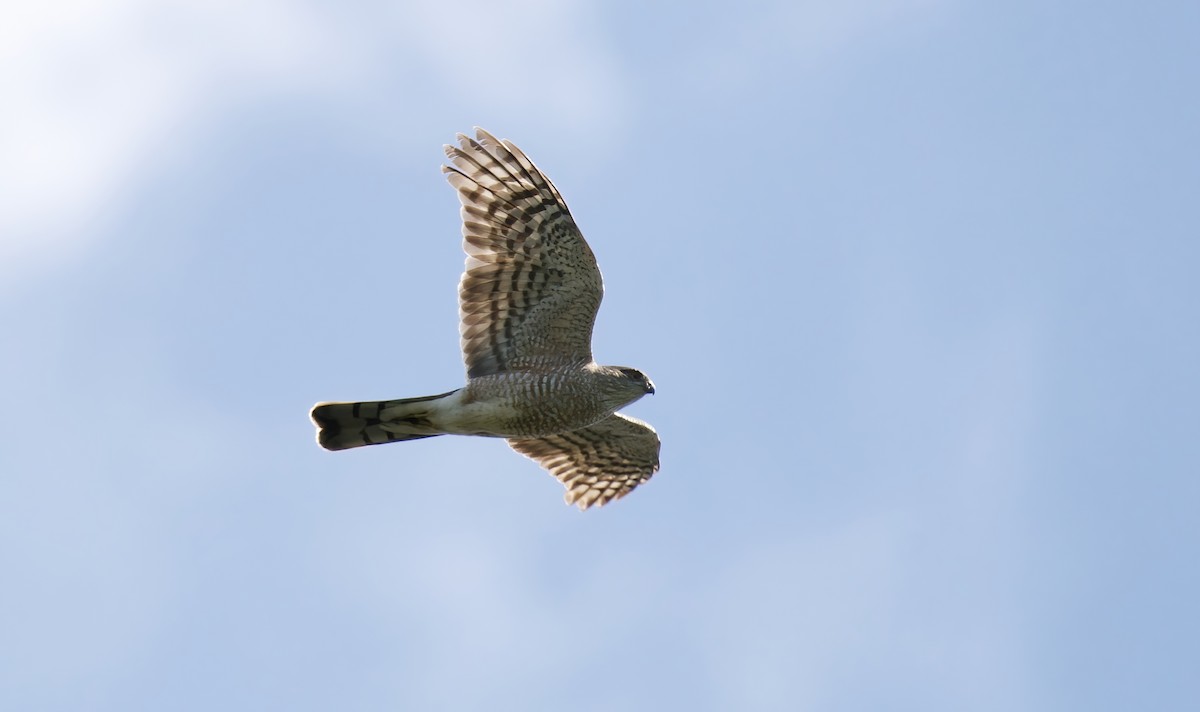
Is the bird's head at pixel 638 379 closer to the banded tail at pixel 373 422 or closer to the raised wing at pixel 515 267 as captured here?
the raised wing at pixel 515 267

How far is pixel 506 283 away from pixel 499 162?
3.21ft

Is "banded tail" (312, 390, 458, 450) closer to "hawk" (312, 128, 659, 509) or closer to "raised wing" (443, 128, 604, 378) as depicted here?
"hawk" (312, 128, 659, 509)

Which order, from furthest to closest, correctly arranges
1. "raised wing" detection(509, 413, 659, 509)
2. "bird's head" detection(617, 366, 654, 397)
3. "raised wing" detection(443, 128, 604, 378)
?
1. "raised wing" detection(509, 413, 659, 509)
2. "bird's head" detection(617, 366, 654, 397)
3. "raised wing" detection(443, 128, 604, 378)

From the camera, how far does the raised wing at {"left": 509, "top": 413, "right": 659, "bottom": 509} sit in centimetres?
1457

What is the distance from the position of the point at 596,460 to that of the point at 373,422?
9.45ft

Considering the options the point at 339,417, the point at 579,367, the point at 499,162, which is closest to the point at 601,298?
the point at 579,367

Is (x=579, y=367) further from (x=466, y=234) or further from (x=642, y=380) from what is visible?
(x=466, y=234)

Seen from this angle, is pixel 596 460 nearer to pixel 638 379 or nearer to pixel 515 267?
A: pixel 638 379

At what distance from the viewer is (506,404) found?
1255 centimetres

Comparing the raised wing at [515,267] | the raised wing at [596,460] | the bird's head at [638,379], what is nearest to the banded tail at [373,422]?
the raised wing at [515,267]

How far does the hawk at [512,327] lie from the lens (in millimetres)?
12500

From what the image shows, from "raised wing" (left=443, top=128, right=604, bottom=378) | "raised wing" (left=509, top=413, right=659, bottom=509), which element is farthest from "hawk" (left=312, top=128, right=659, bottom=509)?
"raised wing" (left=509, top=413, right=659, bottom=509)

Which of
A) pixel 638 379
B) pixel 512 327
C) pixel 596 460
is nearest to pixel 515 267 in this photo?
pixel 512 327

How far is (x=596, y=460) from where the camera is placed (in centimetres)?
1481
